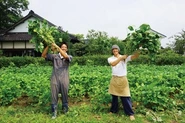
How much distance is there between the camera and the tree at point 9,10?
30.8 m

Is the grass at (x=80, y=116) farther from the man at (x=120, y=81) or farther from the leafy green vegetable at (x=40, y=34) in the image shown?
the leafy green vegetable at (x=40, y=34)

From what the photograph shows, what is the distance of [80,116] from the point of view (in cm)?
580

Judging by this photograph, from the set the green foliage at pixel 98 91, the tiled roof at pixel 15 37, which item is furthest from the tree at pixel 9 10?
the green foliage at pixel 98 91

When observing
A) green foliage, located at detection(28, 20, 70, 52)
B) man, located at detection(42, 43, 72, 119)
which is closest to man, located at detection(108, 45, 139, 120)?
man, located at detection(42, 43, 72, 119)

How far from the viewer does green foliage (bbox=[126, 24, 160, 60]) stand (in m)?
5.05

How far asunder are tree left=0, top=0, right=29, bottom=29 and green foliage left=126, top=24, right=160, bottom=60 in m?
27.9

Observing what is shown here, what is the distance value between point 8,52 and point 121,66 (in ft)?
73.8

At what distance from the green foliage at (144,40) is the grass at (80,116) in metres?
1.43

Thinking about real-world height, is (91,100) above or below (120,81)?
below

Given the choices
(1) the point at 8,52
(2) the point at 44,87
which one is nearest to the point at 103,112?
(2) the point at 44,87

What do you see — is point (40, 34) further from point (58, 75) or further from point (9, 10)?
point (9, 10)

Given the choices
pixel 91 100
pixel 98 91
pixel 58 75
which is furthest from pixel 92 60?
pixel 58 75

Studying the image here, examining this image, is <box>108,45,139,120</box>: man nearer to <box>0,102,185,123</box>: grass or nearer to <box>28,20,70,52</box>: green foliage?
A: <box>0,102,185,123</box>: grass

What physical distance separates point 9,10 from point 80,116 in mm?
28671
